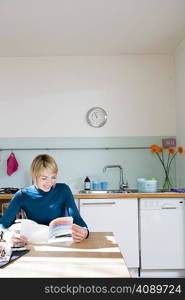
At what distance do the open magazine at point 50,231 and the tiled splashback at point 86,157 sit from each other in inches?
98.9

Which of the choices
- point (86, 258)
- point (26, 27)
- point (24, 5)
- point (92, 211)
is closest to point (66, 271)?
point (86, 258)

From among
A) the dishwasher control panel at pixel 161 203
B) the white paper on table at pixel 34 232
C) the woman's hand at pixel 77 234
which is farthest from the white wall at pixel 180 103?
the white paper on table at pixel 34 232

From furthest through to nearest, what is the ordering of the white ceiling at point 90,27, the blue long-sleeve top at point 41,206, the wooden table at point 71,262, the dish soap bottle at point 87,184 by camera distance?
the dish soap bottle at point 87,184 < the white ceiling at point 90,27 < the blue long-sleeve top at point 41,206 < the wooden table at point 71,262

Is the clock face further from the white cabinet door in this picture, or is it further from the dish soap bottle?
the white cabinet door

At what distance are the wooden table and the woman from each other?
0.45 metres

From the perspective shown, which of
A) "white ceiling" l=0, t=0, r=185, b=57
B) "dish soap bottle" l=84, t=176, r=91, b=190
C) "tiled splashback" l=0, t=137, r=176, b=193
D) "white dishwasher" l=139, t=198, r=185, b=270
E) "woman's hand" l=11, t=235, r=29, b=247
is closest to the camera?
"woman's hand" l=11, t=235, r=29, b=247

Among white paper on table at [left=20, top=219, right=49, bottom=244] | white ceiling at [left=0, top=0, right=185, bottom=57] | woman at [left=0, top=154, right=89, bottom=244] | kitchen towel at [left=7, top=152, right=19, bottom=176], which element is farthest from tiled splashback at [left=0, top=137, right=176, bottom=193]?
white paper on table at [left=20, top=219, right=49, bottom=244]

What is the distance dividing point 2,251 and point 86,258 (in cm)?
38

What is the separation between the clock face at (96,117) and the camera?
A: 4.45m

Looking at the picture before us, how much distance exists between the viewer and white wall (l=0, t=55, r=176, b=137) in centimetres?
447

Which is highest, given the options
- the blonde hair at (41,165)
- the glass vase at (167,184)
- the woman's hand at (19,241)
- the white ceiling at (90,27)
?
the white ceiling at (90,27)

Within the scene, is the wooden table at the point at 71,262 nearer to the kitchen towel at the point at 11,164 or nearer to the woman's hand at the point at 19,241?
the woman's hand at the point at 19,241

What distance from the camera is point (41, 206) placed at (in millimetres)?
2270

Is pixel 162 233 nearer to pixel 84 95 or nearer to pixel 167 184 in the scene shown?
pixel 167 184
